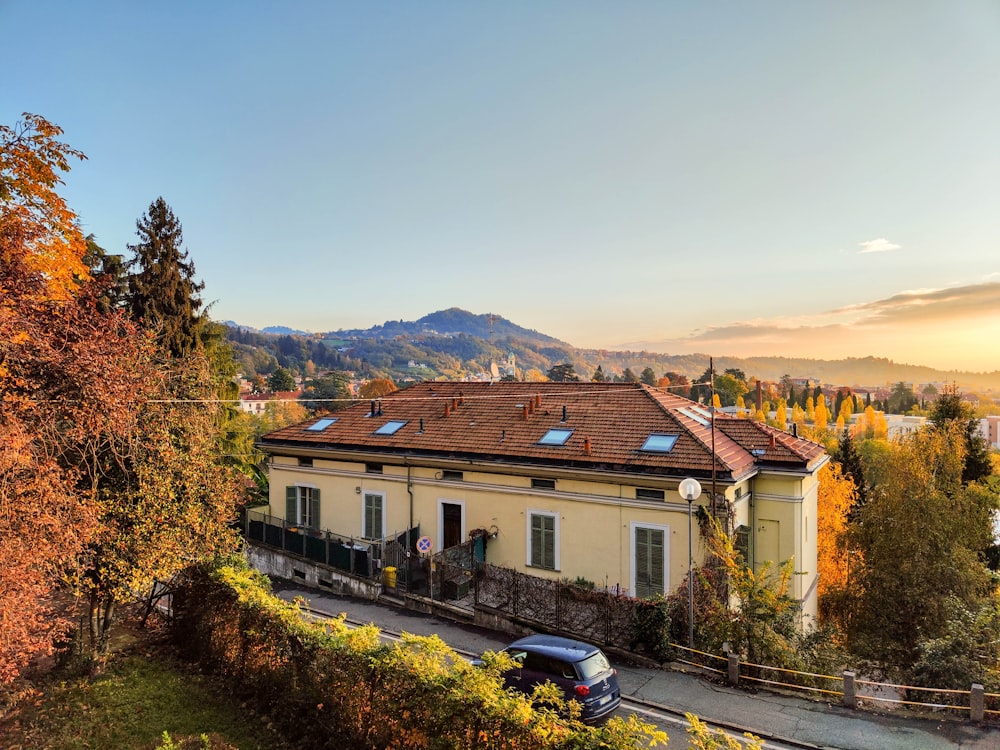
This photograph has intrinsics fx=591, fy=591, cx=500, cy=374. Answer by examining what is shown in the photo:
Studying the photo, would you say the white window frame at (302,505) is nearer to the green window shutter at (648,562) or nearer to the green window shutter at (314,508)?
the green window shutter at (314,508)

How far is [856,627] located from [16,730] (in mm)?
26348

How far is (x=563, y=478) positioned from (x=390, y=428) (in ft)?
28.1

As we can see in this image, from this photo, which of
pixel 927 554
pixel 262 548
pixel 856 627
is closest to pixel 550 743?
pixel 262 548

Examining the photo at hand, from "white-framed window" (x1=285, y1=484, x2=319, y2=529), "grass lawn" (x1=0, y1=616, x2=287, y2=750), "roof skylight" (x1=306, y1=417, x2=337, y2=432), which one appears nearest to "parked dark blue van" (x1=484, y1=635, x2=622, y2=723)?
"grass lawn" (x1=0, y1=616, x2=287, y2=750)

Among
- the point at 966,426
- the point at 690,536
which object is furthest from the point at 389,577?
the point at 966,426

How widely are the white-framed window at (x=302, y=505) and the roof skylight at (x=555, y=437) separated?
10.6 metres

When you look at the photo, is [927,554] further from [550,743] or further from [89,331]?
[89,331]

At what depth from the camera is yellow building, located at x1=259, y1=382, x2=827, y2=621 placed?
18.1 meters

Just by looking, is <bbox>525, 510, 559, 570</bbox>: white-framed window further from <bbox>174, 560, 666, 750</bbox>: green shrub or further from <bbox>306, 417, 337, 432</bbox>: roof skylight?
<bbox>306, 417, 337, 432</bbox>: roof skylight

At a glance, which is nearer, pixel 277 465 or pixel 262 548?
pixel 262 548

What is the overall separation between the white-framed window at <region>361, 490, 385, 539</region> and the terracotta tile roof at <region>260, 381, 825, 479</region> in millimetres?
1894

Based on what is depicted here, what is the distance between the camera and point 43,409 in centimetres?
990

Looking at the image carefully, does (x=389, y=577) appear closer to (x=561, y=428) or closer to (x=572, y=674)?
(x=561, y=428)

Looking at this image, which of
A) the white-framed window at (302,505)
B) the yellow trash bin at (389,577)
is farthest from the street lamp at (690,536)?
the white-framed window at (302,505)
